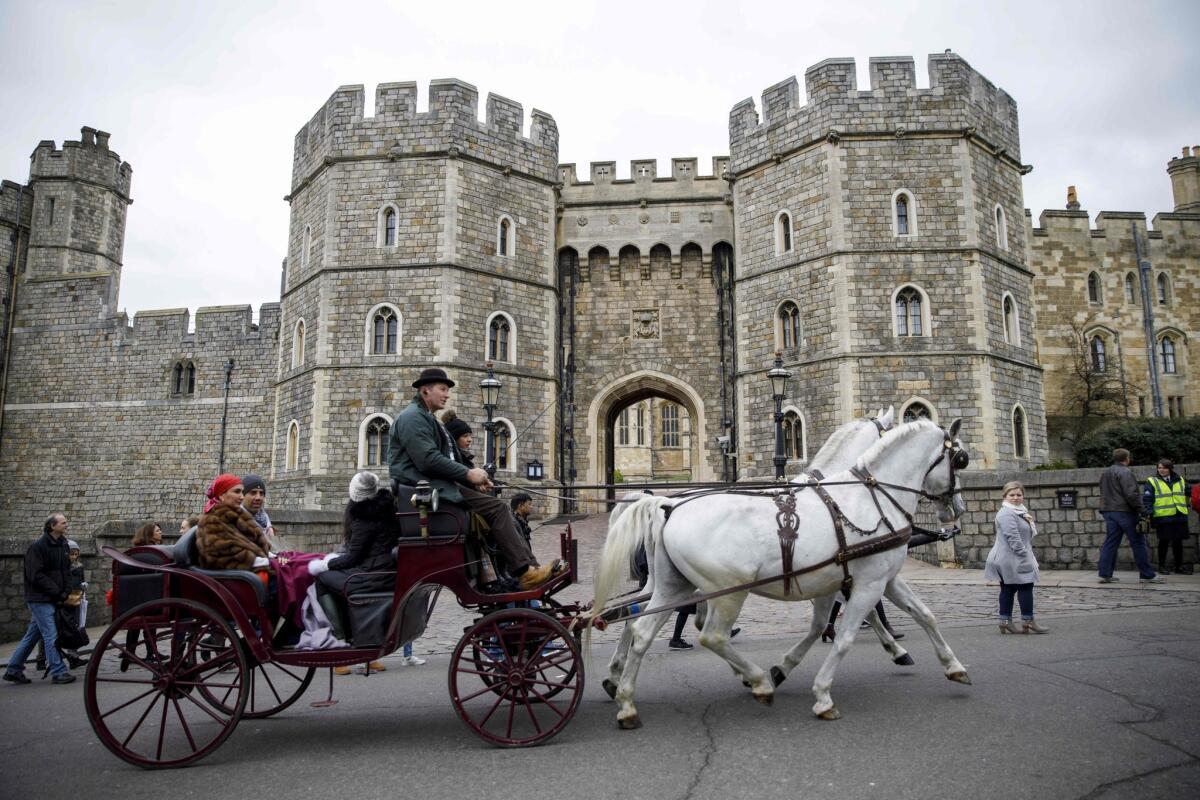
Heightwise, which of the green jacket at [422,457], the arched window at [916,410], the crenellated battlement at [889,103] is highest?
the crenellated battlement at [889,103]

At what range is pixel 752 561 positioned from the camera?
4.88m

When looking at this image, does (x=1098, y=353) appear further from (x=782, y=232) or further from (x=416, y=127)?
(x=416, y=127)

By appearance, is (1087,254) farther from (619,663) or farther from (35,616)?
(35,616)

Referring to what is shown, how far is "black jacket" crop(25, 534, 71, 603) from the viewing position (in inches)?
287

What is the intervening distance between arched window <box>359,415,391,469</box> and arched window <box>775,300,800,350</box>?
32.8 ft

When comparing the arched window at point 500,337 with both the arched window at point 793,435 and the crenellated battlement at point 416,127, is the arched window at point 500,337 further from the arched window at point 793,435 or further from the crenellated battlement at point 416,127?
the arched window at point 793,435

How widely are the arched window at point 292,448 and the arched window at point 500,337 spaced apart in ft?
17.8

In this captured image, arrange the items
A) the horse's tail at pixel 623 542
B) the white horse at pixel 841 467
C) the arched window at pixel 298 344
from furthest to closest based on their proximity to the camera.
Result: 1. the arched window at pixel 298 344
2. the white horse at pixel 841 467
3. the horse's tail at pixel 623 542

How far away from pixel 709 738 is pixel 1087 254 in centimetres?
3164

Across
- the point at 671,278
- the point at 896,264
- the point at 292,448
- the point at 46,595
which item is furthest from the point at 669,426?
the point at 46,595

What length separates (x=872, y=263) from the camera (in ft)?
62.3

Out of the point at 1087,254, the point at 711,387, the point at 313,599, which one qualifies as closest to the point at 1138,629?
the point at 313,599

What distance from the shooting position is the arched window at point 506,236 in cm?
2117

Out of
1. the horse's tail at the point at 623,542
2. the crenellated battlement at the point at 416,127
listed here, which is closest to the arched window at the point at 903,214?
the crenellated battlement at the point at 416,127
